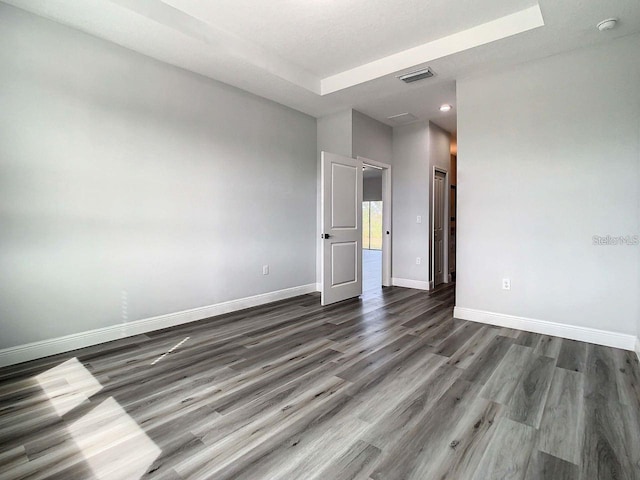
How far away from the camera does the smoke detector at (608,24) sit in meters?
2.70

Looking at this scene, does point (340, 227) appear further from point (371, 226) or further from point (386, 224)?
point (371, 226)

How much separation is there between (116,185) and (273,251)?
2.14 metres

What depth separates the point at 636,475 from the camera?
4.79 feet

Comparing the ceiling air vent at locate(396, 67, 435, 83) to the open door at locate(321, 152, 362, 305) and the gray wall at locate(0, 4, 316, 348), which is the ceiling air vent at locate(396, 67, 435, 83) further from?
the gray wall at locate(0, 4, 316, 348)

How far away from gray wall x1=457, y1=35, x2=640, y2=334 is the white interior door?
1.95m

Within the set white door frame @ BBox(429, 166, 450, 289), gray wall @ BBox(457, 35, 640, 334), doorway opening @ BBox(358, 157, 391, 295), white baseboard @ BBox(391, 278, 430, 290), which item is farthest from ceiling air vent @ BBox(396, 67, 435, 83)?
white baseboard @ BBox(391, 278, 430, 290)

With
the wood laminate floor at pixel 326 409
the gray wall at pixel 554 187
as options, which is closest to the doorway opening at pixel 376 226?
the gray wall at pixel 554 187

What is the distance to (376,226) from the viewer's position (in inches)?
520

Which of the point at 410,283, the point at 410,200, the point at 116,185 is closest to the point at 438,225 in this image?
the point at 410,200

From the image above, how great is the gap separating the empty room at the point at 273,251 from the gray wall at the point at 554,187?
0.7 inches

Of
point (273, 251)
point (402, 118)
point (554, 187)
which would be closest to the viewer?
point (554, 187)

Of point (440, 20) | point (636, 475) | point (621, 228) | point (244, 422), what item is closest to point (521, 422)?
point (636, 475)

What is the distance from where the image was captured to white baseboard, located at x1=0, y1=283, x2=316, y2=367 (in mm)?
2646

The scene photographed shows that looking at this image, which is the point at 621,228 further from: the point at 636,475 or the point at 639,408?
the point at 636,475
